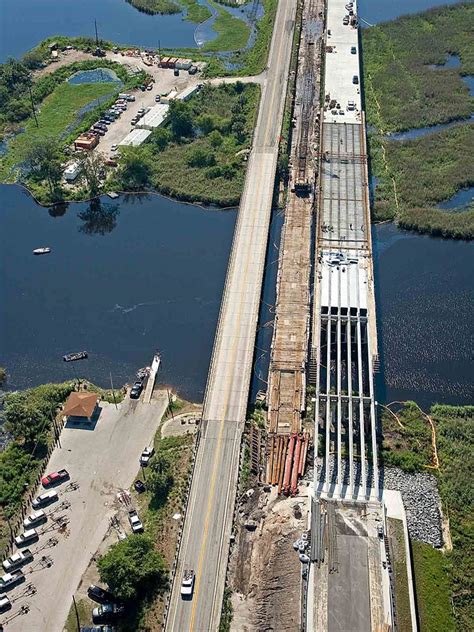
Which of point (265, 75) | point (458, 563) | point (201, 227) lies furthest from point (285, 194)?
point (458, 563)

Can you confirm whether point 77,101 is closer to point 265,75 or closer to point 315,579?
point 265,75

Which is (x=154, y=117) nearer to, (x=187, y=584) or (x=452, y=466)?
(x=452, y=466)

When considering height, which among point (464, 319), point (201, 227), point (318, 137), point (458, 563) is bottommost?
point (458, 563)

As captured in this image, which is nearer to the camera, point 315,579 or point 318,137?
point 315,579

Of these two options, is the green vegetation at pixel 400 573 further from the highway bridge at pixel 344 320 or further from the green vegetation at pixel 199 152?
the green vegetation at pixel 199 152

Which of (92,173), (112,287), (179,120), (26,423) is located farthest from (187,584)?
(179,120)

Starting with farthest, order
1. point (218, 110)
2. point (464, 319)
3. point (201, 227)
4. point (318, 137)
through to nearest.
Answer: point (218, 110) → point (318, 137) → point (201, 227) → point (464, 319)

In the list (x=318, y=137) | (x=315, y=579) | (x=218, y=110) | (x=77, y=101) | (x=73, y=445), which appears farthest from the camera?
(x=77, y=101)
